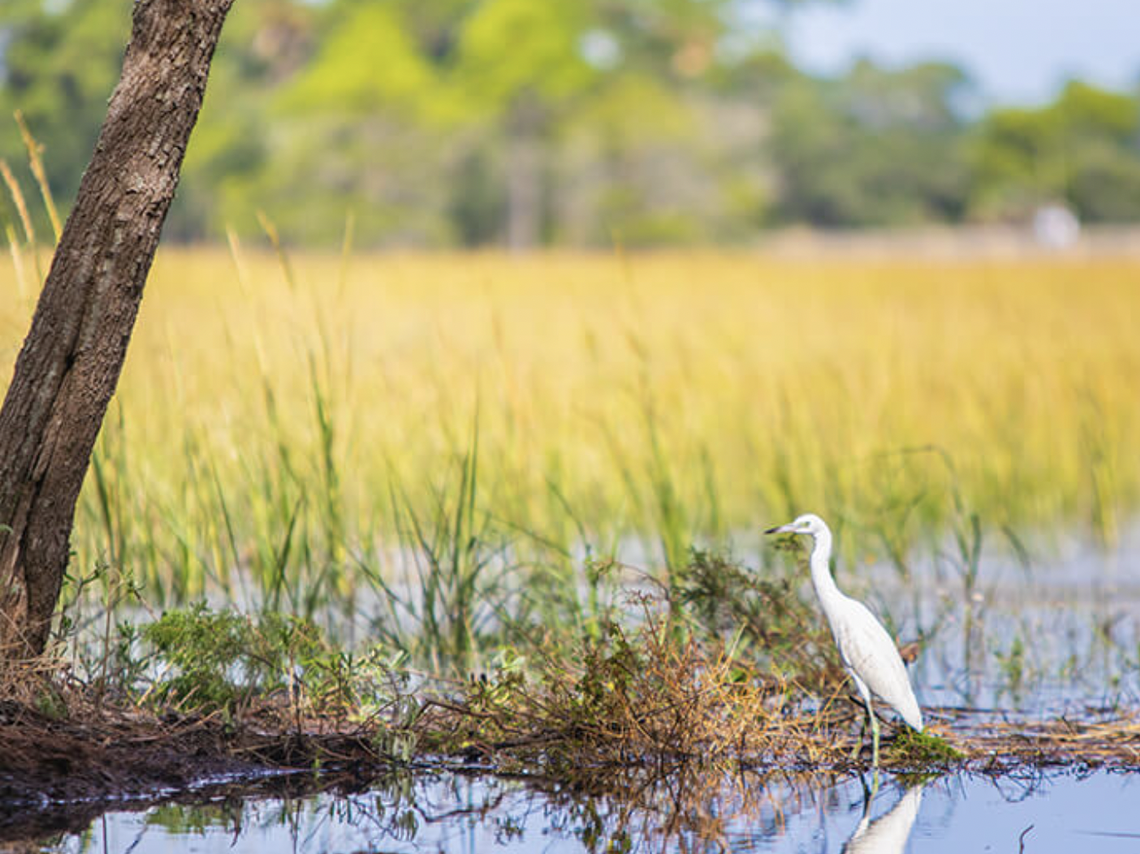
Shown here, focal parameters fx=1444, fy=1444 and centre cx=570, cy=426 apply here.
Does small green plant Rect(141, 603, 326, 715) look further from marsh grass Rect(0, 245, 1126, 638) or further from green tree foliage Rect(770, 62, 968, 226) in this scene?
green tree foliage Rect(770, 62, 968, 226)

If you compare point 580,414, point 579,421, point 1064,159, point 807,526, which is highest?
point 1064,159

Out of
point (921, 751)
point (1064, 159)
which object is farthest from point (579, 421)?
point (1064, 159)

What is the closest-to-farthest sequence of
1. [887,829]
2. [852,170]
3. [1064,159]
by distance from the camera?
[887,829] < [852,170] < [1064,159]

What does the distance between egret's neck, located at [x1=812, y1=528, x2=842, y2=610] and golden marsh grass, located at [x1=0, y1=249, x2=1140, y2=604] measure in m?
0.89

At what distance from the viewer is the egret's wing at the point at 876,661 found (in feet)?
11.3

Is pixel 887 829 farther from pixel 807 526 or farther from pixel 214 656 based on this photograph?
pixel 214 656

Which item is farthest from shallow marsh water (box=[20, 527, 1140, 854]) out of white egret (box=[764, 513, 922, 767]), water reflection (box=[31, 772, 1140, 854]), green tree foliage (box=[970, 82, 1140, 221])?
green tree foliage (box=[970, 82, 1140, 221])

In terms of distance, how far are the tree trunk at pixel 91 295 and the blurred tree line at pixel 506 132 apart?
22.3m

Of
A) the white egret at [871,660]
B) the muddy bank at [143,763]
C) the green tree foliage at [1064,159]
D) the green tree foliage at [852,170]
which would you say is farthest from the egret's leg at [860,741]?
the green tree foliage at [1064,159]

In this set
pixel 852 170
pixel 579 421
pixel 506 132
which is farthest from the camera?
pixel 852 170

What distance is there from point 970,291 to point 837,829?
1374 cm

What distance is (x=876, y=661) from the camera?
11.3ft

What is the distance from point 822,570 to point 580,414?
13.4 ft

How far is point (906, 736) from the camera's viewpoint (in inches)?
141
